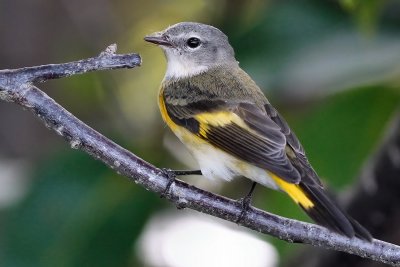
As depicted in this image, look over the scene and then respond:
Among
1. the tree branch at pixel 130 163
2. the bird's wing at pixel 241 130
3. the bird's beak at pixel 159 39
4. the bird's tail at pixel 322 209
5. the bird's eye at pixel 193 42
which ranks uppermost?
the bird's eye at pixel 193 42

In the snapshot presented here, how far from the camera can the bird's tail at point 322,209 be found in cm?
211

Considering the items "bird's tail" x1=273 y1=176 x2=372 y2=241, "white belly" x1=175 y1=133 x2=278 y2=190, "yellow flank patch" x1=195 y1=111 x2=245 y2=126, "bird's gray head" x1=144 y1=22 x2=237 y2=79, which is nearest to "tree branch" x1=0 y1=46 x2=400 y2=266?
"bird's tail" x1=273 y1=176 x2=372 y2=241

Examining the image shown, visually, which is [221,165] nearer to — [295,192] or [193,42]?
[295,192]

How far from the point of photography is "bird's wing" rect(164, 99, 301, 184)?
2.43 meters

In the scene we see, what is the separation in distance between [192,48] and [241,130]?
75cm

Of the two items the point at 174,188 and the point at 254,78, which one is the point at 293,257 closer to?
the point at 254,78

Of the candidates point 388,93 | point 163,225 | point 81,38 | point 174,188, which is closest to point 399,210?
point 388,93

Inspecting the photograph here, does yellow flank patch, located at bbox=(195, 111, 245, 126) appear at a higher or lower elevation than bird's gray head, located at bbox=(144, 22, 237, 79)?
lower

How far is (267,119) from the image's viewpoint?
266 centimetres

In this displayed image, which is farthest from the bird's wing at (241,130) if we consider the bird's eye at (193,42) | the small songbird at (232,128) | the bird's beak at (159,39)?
the bird's eye at (193,42)

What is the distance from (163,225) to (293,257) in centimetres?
55

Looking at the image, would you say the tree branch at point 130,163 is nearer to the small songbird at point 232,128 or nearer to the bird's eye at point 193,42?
the small songbird at point 232,128

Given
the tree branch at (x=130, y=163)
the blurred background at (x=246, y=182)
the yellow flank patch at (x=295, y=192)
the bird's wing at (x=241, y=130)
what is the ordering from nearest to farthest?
the tree branch at (x=130, y=163), the yellow flank patch at (x=295, y=192), the bird's wing at (x=241, y=130), the blurred background at (x=246, y=182)

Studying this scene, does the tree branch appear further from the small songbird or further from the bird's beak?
the bird's beak
